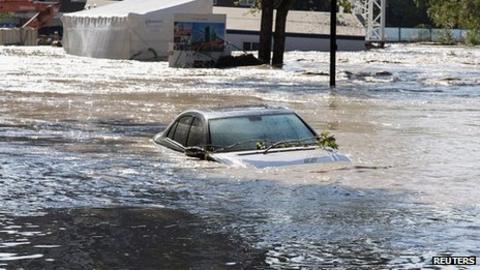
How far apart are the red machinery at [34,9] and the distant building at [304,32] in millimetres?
17135

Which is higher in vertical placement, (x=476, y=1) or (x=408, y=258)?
(x=476, y=1)

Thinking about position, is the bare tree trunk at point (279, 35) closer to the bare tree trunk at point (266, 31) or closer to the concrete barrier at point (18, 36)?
the bare tree trunk at point (266, 31)

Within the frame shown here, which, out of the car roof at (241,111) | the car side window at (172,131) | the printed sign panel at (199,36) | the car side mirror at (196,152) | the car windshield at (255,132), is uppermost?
the printed sign panel at (199,36)

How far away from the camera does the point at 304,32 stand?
255 ft

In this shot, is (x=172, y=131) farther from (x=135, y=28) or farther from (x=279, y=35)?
(x=135, y=28)

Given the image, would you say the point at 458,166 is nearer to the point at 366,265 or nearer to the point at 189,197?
the point at 189,197

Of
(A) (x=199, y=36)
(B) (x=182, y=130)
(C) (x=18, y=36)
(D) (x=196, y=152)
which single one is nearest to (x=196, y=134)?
(D) (x=196, y=152)

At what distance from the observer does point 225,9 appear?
8362 centimetres

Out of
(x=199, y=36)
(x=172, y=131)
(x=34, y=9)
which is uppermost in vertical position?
(x=34, y=9)

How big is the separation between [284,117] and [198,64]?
3526 centimetres

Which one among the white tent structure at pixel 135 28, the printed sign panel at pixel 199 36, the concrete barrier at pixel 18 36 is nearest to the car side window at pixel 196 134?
the printed sign panel at pixel 199 36

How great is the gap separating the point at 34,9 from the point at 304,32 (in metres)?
25.4

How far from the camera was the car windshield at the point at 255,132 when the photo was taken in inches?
583

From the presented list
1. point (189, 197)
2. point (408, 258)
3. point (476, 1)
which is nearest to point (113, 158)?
point (189, 197)
